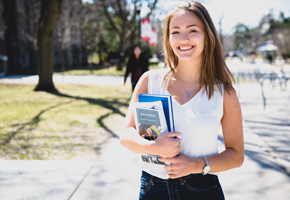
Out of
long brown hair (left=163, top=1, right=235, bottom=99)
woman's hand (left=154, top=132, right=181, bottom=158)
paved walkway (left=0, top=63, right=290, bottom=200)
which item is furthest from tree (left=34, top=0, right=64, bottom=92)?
woman's hand (left=154, top=132, right=181, bottom=158)

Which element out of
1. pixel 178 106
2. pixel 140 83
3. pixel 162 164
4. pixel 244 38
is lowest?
pixel 162 164

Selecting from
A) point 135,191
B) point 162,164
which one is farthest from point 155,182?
point 135,191

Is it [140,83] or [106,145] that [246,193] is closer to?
[140,83]

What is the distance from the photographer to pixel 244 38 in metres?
112

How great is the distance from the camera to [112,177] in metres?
3.99

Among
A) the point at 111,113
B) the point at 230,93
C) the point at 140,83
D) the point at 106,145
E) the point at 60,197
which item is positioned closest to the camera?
the point at 230,93

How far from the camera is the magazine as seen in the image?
1.46 meters

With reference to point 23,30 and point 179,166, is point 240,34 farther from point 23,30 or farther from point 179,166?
point 179,166

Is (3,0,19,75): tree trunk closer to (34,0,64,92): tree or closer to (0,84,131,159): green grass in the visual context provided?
(34,0,64,92): tree

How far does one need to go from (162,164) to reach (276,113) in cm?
729

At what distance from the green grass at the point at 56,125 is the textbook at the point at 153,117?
3.64 m

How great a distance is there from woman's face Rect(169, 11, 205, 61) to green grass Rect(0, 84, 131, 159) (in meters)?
3.73

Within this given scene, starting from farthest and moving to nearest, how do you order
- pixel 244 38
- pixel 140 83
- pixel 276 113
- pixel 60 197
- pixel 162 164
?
pixel 244 38, pixel 276 113, pixel 60 197, pixel 140 83, pixel 162 164

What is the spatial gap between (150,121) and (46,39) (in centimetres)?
1240
